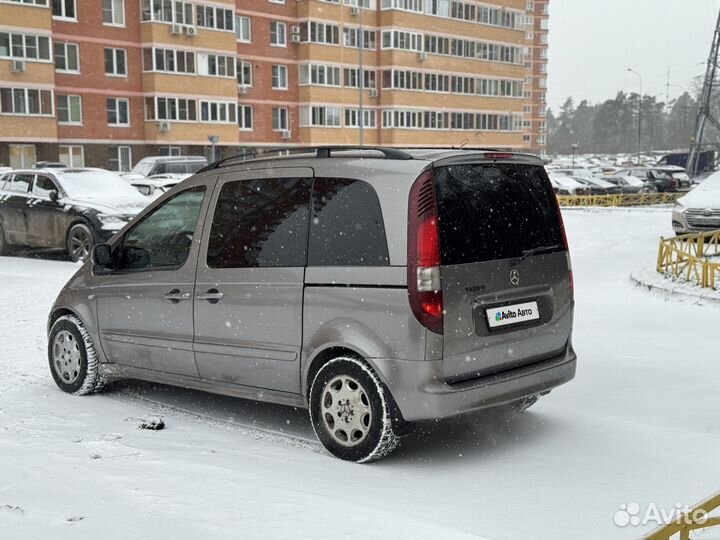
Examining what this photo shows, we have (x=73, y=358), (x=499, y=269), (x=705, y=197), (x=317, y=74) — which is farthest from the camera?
(x=317, y=74)

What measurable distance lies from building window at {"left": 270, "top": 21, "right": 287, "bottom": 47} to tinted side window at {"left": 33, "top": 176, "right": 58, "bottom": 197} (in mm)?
38563

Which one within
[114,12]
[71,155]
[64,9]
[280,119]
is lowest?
[71,155]

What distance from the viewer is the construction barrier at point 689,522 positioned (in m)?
3.04

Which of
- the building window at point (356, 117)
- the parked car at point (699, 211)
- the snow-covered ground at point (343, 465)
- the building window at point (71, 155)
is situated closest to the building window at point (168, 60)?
the building window at point (71, 155)

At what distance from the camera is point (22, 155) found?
4034 cm

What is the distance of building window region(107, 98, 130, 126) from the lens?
44406 mm

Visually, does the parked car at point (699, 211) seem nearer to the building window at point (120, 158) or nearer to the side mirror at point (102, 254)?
the side mirror at point (102, 254)

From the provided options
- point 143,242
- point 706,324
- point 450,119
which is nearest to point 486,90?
point 450,119

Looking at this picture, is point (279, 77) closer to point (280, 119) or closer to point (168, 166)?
point (280, 119)

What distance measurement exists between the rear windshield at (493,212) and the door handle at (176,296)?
6.56 ft

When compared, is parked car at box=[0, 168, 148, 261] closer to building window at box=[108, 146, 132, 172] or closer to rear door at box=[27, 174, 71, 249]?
rear door at box=[27, 174, 71, 249]

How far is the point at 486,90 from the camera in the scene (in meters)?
63.5

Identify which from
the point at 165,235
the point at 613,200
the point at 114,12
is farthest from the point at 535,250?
the point at 114,12

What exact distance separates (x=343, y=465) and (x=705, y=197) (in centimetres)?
1514
